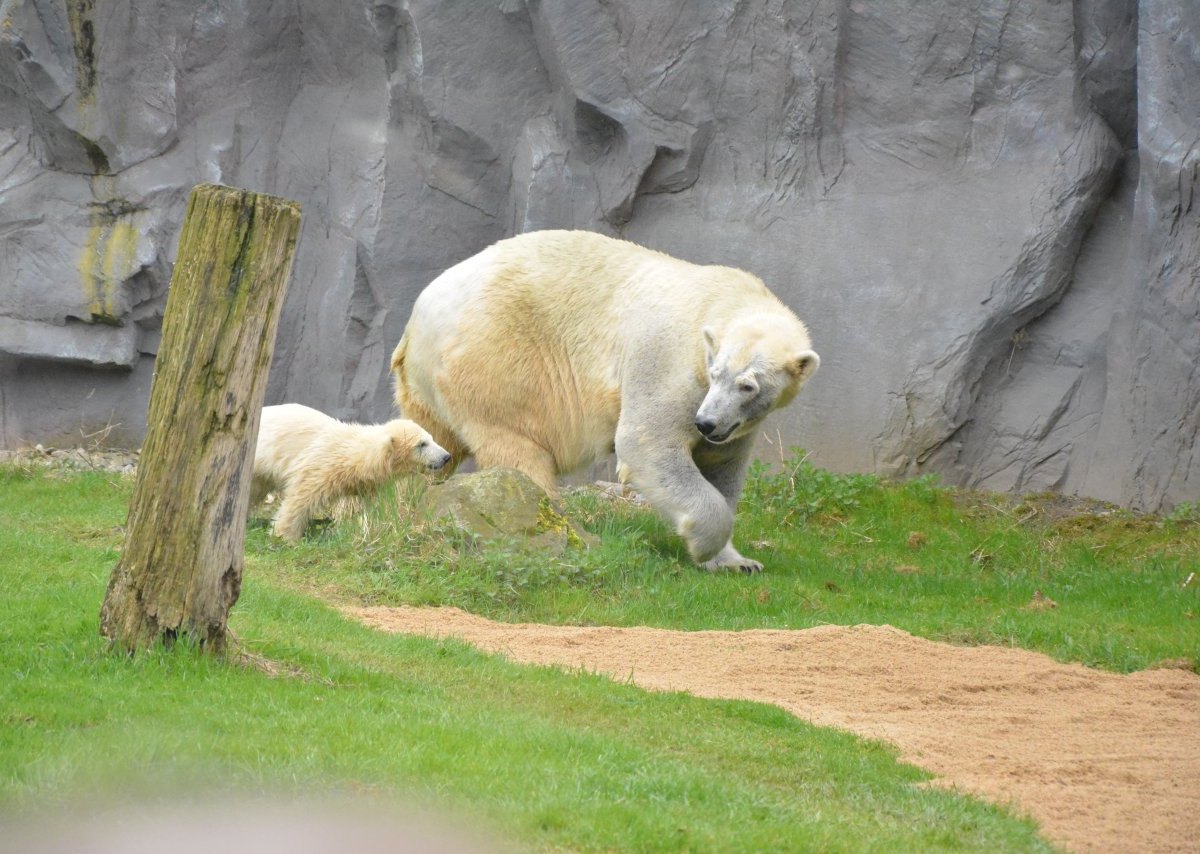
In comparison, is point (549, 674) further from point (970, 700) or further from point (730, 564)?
point (730, 564)

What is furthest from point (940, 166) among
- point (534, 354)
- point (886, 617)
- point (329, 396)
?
point (329, 396)

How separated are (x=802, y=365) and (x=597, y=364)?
1676 millimetres

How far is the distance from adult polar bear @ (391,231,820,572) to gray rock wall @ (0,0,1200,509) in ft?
9.47

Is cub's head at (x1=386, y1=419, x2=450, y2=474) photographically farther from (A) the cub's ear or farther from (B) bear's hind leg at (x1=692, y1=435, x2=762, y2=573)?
(A) the cub's ear

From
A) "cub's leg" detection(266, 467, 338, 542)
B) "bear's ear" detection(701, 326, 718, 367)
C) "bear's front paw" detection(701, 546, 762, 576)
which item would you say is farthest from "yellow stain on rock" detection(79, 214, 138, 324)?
"bear's front paw" detection(701, 546, 762, 576)

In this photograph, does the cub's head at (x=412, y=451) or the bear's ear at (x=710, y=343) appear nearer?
the bear's ear at (x=710, y=343)

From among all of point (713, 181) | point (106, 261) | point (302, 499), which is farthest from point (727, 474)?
point (106, 261)

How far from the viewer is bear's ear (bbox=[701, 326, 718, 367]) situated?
344 inches

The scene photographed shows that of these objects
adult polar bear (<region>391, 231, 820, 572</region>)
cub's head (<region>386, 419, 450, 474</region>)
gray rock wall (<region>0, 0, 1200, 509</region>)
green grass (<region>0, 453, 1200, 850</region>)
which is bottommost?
green grass (<region>0, 453, 1200, 850</region>)

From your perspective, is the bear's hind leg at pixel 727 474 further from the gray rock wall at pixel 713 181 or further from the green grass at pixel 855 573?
the gray rock wall at pixel 713 181

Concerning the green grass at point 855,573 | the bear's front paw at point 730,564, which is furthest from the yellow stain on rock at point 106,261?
the bear's front paw at point 730,564

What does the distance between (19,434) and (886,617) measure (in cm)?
950

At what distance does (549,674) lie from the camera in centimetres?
605

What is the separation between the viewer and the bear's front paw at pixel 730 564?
920 centimetres
